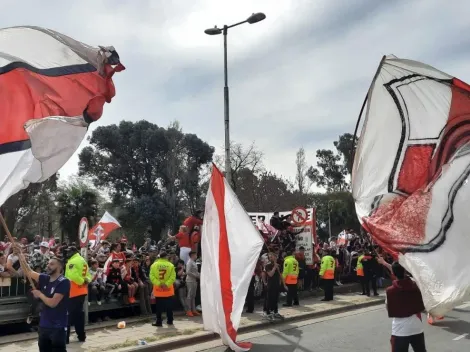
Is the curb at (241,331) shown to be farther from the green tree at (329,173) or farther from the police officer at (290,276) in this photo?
the green tree at (329,173)

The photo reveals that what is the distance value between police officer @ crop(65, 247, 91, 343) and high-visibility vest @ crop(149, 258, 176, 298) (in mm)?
2100

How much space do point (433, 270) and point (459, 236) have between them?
38 cm

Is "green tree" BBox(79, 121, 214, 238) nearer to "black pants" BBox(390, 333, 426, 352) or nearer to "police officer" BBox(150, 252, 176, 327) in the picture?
"police officer" BBox(150, 252, 176, 327)

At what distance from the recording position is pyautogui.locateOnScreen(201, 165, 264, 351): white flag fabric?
30.2 ft

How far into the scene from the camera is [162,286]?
1173 centimetres

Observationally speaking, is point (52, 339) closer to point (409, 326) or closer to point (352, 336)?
point (409, 326)

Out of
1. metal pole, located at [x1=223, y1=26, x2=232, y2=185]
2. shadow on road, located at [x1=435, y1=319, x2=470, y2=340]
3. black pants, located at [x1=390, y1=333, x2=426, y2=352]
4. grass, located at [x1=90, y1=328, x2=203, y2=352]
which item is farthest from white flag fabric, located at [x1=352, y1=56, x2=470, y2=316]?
metal pole, located at [x1=223, y1=26, x2=232, y2=185]

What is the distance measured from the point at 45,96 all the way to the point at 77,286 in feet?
14.2

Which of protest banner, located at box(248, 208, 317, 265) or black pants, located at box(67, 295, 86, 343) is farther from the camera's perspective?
protest banner, located at box(248, 208, 317, 265)

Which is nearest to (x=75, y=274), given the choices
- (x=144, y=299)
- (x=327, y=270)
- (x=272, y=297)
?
(x=144, y=299)

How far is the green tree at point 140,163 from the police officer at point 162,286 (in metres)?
31.4

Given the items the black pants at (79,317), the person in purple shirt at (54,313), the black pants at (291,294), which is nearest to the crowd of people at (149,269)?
the black pants at (291,294)

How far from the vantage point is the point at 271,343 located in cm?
1034

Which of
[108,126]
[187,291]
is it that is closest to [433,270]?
[187,291]
